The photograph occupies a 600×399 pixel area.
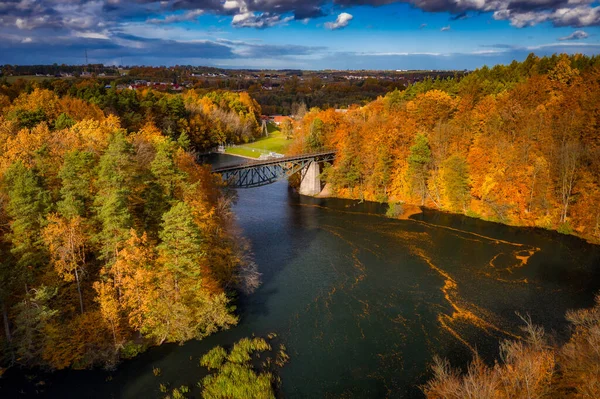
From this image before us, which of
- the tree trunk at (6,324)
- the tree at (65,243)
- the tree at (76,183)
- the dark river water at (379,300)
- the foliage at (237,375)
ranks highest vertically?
the tree at (76,183)

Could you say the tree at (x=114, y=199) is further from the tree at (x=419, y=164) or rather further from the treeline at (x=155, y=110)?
the tree at (x=419, y=164)

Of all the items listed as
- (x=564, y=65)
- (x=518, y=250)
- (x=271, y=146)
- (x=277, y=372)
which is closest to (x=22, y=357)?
(x=277, y=372)

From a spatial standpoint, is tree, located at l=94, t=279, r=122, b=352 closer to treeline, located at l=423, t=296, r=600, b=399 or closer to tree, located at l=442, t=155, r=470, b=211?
treeline, located at l=423, t=296, r=600, b=399

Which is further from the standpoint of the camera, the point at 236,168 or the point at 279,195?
the point at 279,195

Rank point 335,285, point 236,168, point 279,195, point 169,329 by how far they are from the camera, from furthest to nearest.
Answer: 1. point 279,195
2. point 236,168
3. point 335,285
4. point 169,329

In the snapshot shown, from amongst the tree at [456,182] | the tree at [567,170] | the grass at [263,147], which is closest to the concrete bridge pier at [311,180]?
the tree at [456,182]

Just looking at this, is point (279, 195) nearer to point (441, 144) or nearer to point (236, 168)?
point (236, 168)

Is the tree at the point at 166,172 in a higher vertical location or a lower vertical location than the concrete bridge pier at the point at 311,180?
higher

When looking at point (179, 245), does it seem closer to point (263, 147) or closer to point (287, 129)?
point (263, 147)
